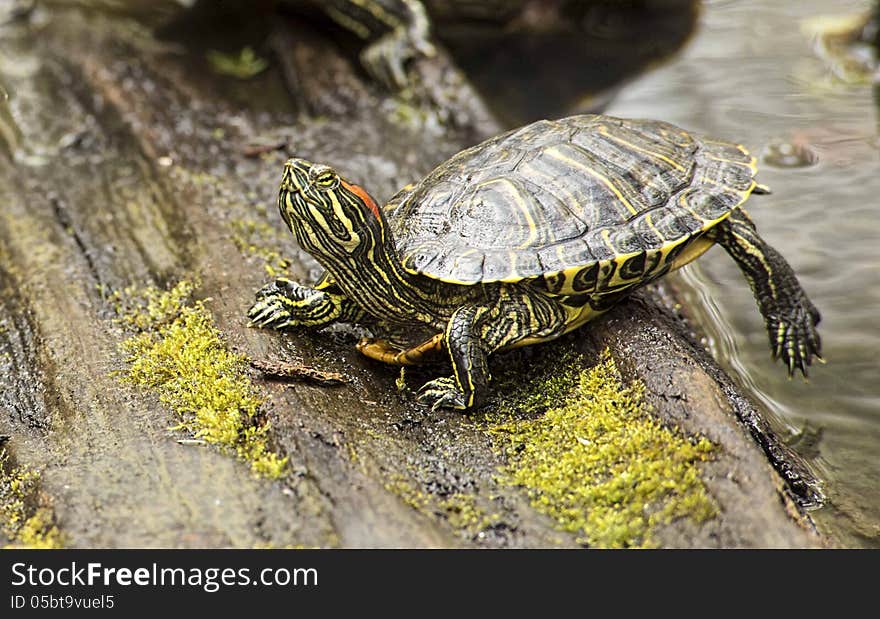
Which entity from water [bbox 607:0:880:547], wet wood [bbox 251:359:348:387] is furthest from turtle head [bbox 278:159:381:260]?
water [bbox 607:0:880:547]

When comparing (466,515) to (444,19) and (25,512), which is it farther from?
(444,19)

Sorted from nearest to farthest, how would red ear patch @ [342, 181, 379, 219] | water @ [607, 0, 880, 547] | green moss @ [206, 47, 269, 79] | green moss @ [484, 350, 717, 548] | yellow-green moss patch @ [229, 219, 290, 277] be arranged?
1. green moss @ [484, 350, 717, 548]
2. red ear patch @ [342, 181, 379, 219]
3. water @ [607, 0, 880, 547]
4. yellow-green moss patch @ [229, 219, 290, 277]
5. green moss @ [206, 47, 269, 79]

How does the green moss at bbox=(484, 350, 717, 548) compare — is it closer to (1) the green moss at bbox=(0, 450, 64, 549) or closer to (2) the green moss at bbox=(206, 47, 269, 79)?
(1) the green moss at bbox=(0, 450, 64, 549)

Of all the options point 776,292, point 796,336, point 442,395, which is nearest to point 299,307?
point 442,395

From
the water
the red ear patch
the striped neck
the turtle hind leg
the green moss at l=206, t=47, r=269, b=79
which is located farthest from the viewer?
the green moss at l=206, t=47, r=269, b=79

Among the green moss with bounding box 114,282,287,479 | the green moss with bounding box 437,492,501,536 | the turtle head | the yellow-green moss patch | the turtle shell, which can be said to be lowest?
the green moss with bounding box 437,492,501,536

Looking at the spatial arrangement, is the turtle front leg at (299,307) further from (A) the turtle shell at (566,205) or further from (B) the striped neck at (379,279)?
(A) the turtle shell at (566,205)

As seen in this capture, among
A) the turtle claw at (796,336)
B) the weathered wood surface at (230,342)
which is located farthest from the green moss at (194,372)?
the turtle claw at (796,336)
